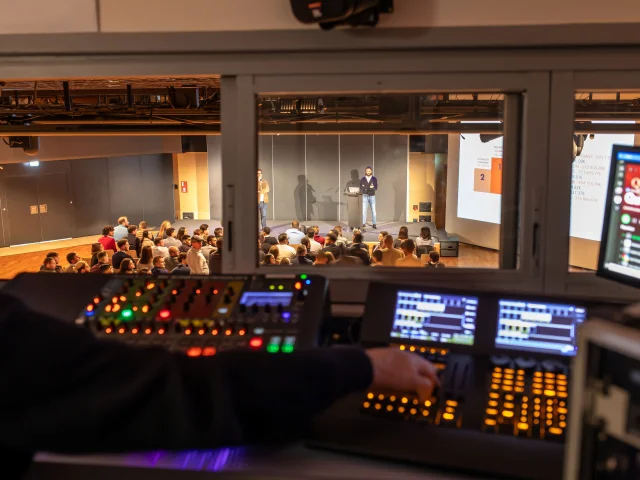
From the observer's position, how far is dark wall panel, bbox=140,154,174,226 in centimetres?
1853

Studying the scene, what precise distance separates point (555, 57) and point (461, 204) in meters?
11.2

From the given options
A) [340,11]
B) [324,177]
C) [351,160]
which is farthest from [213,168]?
[340,11]

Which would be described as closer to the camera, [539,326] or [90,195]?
[539,326]

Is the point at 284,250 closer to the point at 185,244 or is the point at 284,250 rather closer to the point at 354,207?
the point at 185,244

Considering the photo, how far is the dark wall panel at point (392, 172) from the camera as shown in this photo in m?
15.9

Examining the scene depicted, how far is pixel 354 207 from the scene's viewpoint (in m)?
15.1

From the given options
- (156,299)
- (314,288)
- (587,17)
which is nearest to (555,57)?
(587,17)

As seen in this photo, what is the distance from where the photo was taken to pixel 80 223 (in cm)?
1702

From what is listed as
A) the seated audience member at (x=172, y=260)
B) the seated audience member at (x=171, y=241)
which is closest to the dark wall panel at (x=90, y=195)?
the seated audience member at (x=171, y=241)

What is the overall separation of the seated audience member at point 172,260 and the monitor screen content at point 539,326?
7.55 metres

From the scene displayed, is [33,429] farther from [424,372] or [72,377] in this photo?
[424,372]

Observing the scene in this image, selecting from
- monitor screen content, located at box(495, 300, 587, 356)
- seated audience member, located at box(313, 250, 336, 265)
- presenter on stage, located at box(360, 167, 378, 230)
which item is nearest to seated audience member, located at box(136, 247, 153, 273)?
seated audience member, located at box(313, 250, 336, 265)

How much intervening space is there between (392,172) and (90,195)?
7.94m

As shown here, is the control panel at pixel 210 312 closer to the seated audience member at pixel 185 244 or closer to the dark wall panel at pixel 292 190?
the seated audience member at pixel 185 244
